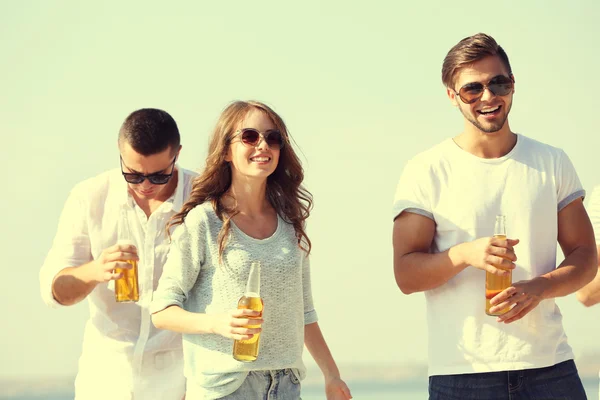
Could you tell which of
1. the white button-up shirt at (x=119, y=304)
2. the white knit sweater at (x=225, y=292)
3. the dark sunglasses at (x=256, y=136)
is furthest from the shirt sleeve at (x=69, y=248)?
the dark sunglasses at (x=256, y=136)

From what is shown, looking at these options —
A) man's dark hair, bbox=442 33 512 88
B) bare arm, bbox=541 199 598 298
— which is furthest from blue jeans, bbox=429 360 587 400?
man's dark hair, bbox=442 33 512 88

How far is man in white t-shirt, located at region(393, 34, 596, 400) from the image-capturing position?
4219 mm

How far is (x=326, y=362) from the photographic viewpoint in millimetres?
4223

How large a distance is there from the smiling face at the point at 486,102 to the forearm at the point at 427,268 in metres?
0.60

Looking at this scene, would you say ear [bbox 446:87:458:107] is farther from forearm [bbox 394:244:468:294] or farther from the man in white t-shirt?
forearm [bbox 394:244:468:294]

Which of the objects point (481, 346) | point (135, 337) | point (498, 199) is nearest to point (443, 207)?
point (498, 199)

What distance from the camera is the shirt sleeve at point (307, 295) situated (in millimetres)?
4266

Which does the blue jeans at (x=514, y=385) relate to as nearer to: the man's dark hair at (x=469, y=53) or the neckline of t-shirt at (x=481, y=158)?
the neckline of t-shirt at (x=481, y=158)

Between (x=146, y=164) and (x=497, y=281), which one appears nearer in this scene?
(x=497, y=281)

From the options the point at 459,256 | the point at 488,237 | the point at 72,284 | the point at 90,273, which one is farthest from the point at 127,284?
the point at 488,237

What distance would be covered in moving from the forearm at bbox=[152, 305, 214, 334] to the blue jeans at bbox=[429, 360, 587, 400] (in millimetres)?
1098

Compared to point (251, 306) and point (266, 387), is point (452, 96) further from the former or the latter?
point (266, 387)

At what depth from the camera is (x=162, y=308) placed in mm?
3941

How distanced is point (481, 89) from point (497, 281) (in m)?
0.85
